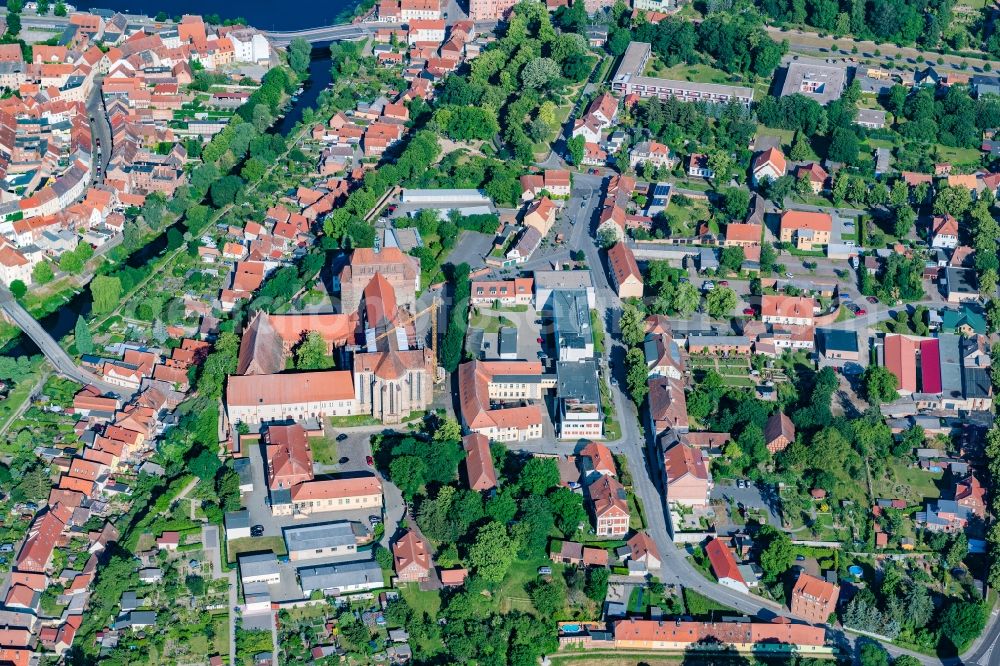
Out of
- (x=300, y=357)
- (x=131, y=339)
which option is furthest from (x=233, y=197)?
(x=300, y=357)

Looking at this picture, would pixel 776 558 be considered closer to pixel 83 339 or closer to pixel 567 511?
pixel 567 511

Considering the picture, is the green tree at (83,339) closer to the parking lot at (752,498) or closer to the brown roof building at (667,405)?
the brown roof building at (667,405)

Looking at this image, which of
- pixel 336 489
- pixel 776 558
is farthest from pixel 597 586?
pixel 336 489

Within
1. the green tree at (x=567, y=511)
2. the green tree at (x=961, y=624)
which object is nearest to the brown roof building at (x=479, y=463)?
the green tree at (x=567, y=511)

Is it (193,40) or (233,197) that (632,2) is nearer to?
(193,40)

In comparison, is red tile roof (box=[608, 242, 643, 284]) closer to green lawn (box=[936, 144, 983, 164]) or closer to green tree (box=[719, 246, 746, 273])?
green tree (box=[719, 246, 746, 273])

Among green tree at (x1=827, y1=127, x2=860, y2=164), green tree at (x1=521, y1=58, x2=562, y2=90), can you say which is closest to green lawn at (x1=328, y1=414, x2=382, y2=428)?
green tree at (x1=521, y1=58, x2=562, y2=90)
